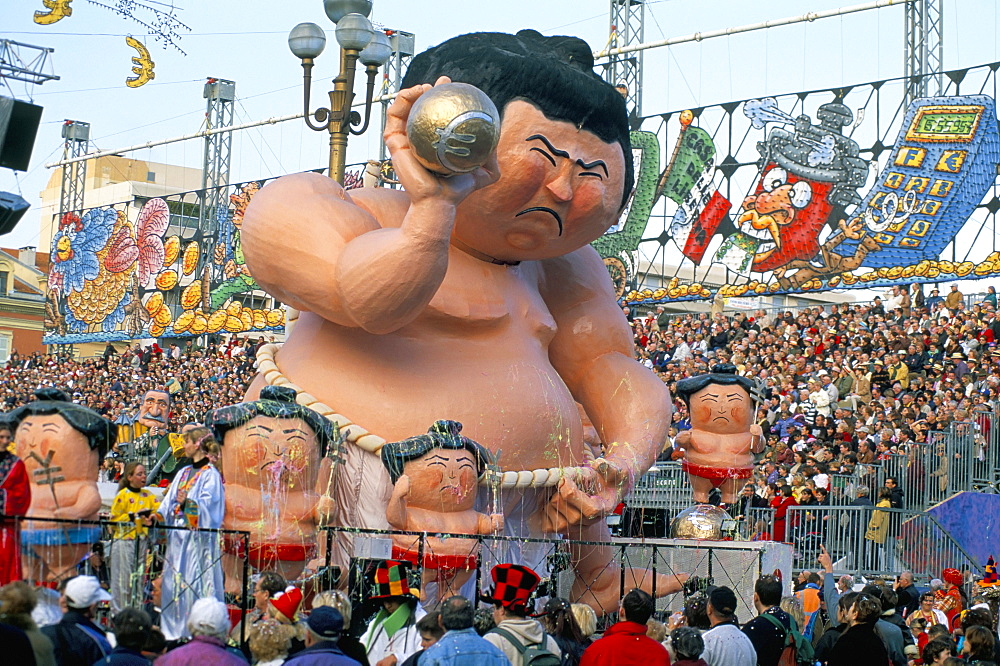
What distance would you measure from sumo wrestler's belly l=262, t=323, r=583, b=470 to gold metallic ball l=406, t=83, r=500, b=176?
1.28m

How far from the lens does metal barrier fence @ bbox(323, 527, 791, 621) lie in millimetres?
6883

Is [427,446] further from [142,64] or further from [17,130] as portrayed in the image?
[142,64]

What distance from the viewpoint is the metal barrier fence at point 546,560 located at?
6883 millimetres

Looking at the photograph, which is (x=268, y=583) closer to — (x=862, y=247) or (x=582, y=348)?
(x=582, y=348)

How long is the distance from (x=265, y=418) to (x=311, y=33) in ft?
19.2

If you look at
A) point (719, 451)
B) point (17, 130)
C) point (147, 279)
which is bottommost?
point (719, 451)

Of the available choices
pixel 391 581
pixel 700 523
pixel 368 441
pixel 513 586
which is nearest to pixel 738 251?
pixel 700 523

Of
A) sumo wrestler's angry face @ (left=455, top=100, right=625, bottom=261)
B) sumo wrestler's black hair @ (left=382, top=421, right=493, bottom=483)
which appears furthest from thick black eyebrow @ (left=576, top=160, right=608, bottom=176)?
sumo wrestler's black hair @ (left=382, top=421, right=493, bottom=483)

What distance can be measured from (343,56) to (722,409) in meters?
4.21

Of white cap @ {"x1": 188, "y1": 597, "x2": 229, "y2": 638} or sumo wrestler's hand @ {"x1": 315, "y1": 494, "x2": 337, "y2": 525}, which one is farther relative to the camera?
sumo wrestler's hand @ {"x1": 315, "y1": 494, "x2": 337, "y2": 525}

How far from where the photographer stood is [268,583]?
6.30 m

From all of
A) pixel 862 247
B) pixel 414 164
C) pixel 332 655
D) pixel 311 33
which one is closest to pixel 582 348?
pixel 414 164

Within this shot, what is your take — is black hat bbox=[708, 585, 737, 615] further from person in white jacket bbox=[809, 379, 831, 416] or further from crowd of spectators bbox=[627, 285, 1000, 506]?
person in white jacket bbox=[809, 379, 831, 416]

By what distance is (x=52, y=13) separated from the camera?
30.7ft
